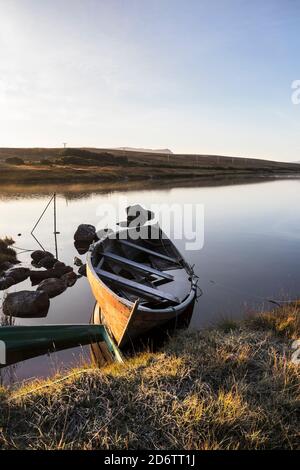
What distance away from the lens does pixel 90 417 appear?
164 inches

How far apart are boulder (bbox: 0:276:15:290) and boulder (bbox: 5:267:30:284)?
18 cm

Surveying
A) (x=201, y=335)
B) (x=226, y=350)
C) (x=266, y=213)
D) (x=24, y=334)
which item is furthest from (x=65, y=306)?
(x=266, y=213)

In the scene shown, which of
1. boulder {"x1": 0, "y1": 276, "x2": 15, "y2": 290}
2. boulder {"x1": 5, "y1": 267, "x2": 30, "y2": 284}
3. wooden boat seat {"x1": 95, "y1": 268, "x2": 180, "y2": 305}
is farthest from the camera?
boulder {"x1": 5, "y1": 267, "x2": 30, "y2": 284}

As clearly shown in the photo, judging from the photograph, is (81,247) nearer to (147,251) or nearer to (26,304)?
(147,251)

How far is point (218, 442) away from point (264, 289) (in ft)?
29.8

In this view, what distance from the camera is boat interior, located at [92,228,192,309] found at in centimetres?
846

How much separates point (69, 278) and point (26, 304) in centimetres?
335

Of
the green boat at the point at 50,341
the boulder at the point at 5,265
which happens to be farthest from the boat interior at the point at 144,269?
the boulder at the point at 5,265

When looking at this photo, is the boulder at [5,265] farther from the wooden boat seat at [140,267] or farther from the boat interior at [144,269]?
the wooden boat seat at [140,267]

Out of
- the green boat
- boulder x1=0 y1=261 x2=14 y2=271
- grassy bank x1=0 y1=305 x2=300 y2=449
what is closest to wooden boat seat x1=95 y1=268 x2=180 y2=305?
the green boat

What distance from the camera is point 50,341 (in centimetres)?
771

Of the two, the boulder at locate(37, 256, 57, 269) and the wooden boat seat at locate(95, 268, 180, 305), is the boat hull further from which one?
the boulder at locate(37, 256, 57, 269)

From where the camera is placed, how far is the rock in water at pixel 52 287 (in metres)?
11.6
